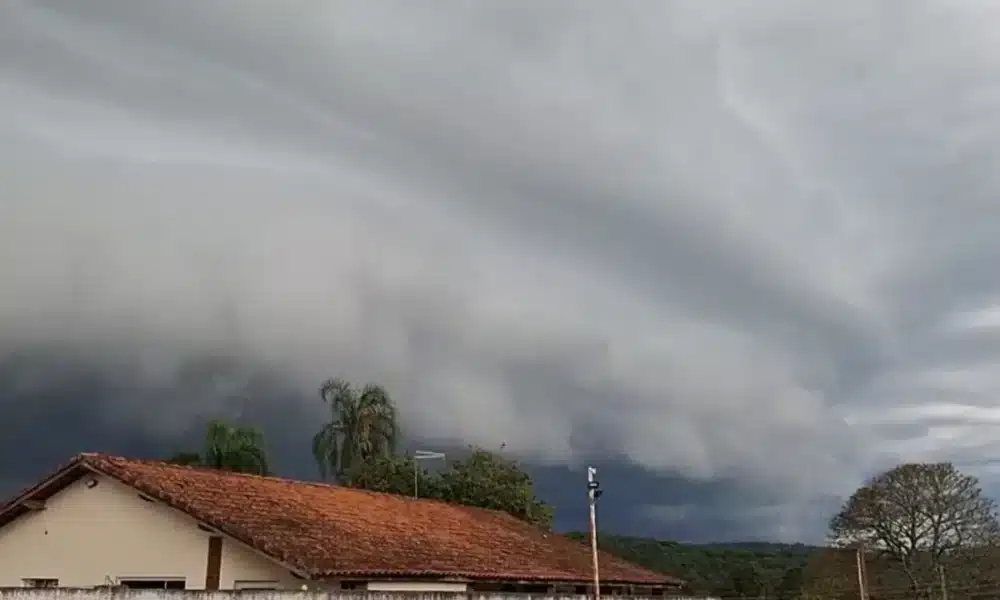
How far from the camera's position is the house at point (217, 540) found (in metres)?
19.4

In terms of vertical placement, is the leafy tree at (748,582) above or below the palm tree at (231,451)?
below

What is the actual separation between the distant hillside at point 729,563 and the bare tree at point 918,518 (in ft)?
9.83

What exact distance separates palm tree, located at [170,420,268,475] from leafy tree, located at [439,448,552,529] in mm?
8362

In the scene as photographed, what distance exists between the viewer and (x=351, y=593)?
15062 millimetres

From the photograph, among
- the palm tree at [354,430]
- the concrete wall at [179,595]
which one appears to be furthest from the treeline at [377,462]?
the concrete wall at [179,595]

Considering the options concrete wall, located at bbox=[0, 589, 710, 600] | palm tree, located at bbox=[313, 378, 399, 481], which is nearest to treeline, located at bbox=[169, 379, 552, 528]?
palm tree, located at bbox=[313, 378, 399, 481]

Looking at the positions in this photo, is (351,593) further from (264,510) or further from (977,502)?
(977,502)

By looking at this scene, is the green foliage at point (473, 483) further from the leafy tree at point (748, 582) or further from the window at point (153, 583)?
the window at point (153, 583)

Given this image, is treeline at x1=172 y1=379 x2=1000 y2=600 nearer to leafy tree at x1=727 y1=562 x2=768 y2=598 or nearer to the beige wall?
leafy tree at x1=727 y1=562 x2=768 y2=598

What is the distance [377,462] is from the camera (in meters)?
45.2

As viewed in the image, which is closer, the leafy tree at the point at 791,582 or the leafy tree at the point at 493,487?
the leafy tree at the point at 493,487

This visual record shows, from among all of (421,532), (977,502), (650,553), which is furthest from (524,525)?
(650,553)

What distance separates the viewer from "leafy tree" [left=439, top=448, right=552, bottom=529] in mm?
42500

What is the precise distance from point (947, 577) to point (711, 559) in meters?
31.0
